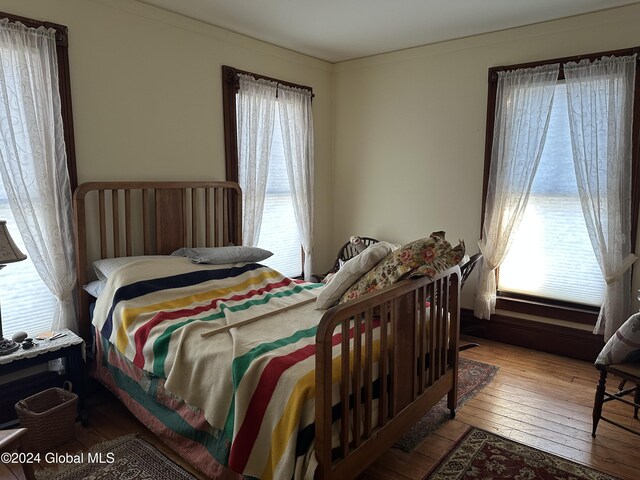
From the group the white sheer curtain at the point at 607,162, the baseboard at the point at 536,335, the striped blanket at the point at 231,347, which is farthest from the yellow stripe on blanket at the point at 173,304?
the white sheer curtain at the point at 607,162

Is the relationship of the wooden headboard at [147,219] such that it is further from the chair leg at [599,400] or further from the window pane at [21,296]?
the chair leg at [599,400]

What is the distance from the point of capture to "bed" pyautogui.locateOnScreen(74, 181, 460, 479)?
5.46ft

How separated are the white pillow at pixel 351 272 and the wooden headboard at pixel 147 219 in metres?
1.31

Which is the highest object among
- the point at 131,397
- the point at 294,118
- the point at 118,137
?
the point at 294,118

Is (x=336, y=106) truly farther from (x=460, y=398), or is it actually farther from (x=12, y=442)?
(x=12, y=442)

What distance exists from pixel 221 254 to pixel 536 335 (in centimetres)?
262

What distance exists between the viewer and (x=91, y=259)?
9.39ft

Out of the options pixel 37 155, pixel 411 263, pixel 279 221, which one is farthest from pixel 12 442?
pixel 279 221

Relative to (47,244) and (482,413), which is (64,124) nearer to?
(47,244)

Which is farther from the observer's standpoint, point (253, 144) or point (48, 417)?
point (253, 144)

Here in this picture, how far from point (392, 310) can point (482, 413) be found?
120 cm

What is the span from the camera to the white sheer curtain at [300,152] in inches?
161

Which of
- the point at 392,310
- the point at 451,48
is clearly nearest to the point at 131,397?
the point at 392,310

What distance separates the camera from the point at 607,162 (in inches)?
125
